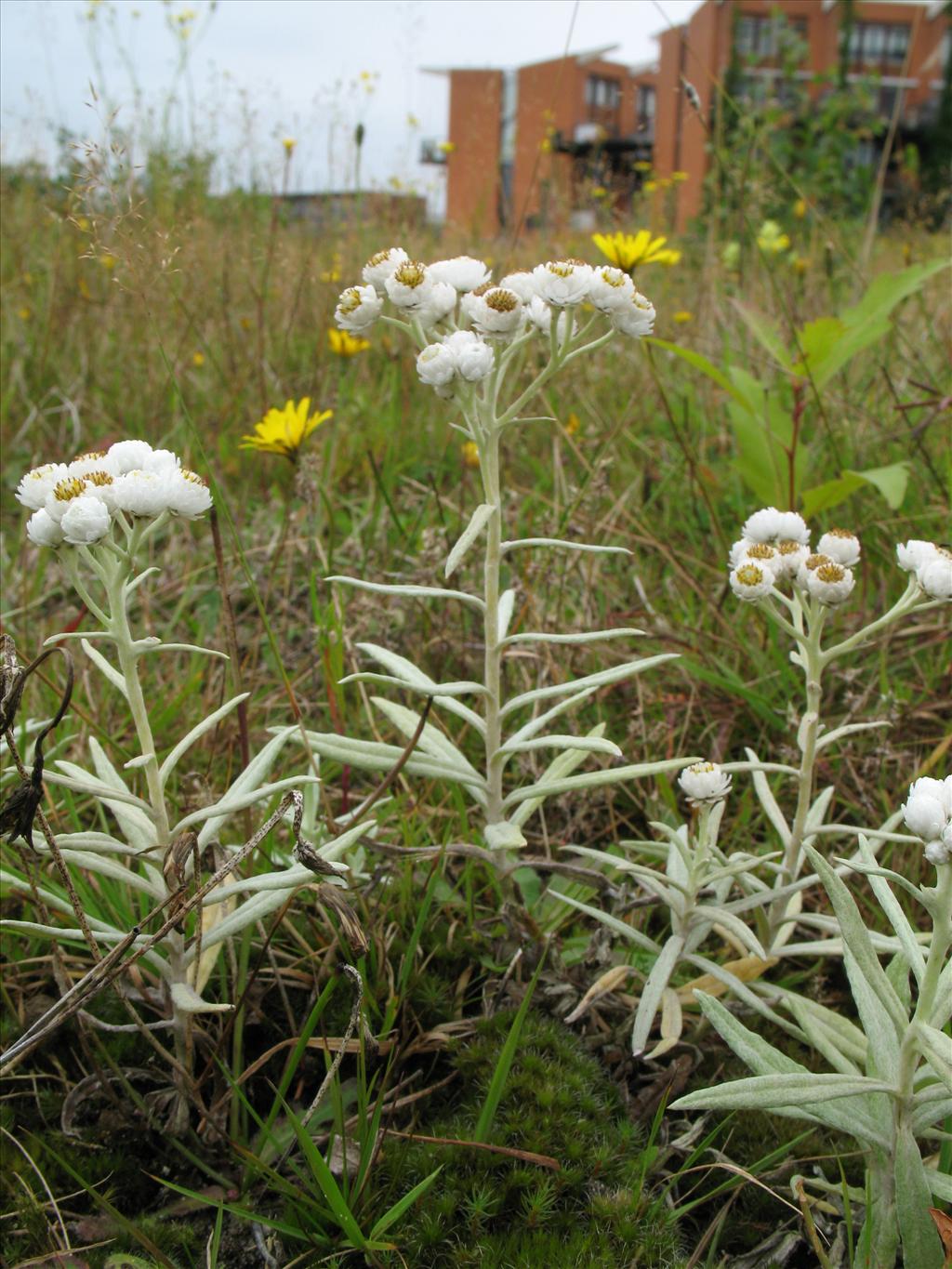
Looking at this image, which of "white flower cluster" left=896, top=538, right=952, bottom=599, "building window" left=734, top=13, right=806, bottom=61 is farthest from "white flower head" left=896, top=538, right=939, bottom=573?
"building window" left=734, top=13, right=806, bottom=61

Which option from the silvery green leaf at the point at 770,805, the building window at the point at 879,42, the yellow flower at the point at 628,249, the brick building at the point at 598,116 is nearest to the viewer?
the silvery green leaf at the point at 770,805

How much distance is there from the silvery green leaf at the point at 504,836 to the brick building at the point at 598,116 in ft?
5.16

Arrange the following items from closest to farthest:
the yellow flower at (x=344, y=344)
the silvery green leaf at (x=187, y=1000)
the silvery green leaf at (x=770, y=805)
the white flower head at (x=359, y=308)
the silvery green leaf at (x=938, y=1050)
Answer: the silvery green leaf at (x=938, y=1050) < the silvery green leaf at (x=187, y=1000) < the white flower head at (x=359, y=308) < the silvery green leaf at (x=770, y=805) < the yellow flower at (x=344, y=344)

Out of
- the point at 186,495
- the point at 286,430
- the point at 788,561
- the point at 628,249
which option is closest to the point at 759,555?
the point at 788,561

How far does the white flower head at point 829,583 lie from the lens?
4.50 ft

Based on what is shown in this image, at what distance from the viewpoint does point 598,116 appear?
752 centimetres

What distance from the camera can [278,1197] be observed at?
128 cm

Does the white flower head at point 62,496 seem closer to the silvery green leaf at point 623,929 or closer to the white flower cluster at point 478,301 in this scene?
the white flower cluster at point 478,301

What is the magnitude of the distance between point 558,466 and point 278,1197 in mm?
1897

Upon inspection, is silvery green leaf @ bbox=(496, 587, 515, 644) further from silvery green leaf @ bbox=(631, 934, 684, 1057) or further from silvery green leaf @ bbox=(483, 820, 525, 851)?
silvery green leaf @ bbox=(631, 934, 684, 1057)

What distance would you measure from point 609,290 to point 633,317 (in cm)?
6

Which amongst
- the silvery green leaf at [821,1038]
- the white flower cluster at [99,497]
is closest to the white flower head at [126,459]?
the white flower cluster at [99,497]

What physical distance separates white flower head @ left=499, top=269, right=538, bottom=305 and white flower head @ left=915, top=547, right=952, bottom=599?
633 mm

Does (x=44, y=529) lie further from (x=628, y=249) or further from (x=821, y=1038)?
(x=628, y=249)
